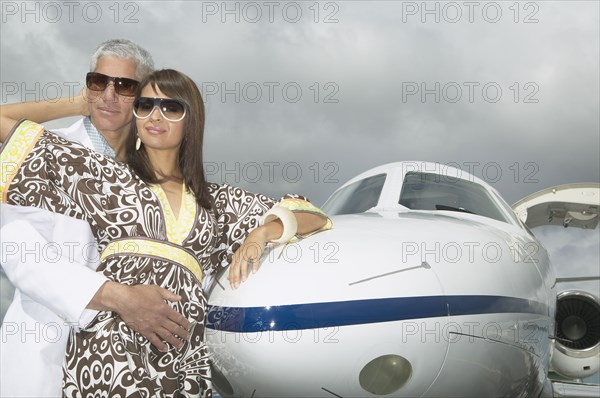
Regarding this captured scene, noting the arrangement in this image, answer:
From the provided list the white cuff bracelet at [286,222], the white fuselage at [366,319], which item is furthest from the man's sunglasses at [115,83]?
the white fuselage at [366,319]

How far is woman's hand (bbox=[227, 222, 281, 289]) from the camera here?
346 centimetres

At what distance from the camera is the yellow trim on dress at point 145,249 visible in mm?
3234

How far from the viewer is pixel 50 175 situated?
3.22 metres

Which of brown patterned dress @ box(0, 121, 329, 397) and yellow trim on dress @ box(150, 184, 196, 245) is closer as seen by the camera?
brown patterned dress @ box(0, 121, 329, 397)

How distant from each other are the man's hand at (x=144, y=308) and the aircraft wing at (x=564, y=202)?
8.18 metres

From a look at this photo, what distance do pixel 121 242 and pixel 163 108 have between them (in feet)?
2.53

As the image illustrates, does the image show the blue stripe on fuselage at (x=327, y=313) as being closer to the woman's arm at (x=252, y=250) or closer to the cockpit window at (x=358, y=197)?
the woman's arm at (x=252, y=250)

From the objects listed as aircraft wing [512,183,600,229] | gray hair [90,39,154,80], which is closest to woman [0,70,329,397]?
gray hair [90,39,154,80]

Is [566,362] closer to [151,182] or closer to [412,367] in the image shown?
[412,367]

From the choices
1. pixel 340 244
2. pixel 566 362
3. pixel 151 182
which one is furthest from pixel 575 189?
pixel 151 182

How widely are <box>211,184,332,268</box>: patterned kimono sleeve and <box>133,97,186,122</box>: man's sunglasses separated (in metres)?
0.52

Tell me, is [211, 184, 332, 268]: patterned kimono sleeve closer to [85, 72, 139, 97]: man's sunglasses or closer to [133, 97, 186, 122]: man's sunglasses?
[133, 97, 186, 122]: man's sunglasses

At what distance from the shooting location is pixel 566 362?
9500 mm

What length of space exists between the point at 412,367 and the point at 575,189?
26.6 ft
